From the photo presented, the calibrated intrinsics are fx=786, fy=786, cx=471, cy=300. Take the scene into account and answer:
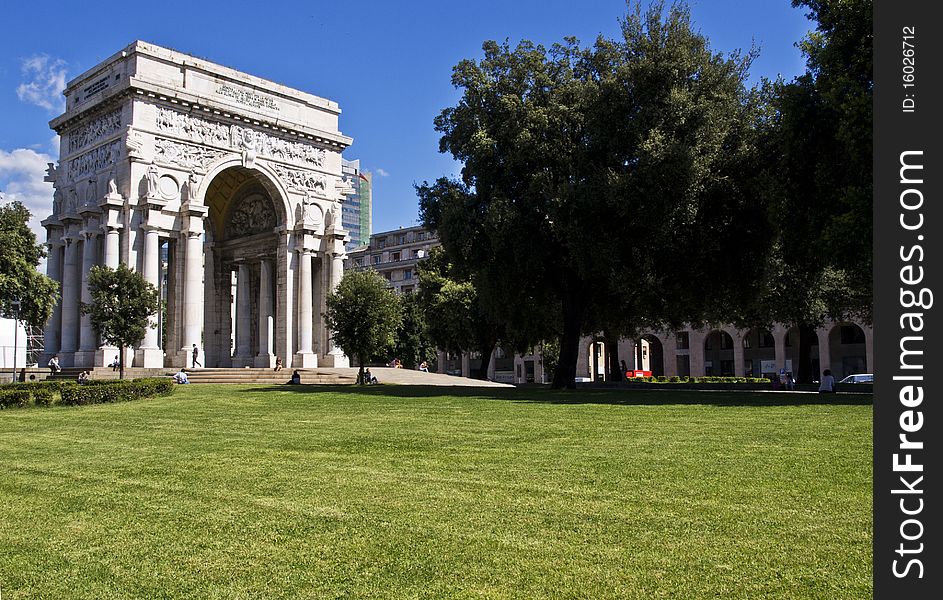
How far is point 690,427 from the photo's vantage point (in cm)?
1574

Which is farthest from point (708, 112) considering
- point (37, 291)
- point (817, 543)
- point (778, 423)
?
point (37, 291)

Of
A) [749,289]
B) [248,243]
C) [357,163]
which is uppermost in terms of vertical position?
[357,163]

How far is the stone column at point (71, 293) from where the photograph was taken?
1827 inches

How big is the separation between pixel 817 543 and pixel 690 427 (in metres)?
9.14

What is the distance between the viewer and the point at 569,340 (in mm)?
32969

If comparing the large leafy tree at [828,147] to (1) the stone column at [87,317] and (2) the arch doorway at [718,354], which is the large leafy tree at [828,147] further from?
(2) the arch doorway at [718,354]

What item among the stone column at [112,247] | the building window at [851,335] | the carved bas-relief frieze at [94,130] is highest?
the carved bas-relief frieze at [94,130]

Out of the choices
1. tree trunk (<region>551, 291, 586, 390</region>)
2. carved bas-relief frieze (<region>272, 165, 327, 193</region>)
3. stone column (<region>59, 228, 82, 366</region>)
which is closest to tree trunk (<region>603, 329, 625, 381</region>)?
tree trunk (<region>551, 291, 586, 390</region>)

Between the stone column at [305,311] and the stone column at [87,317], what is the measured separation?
11861mm

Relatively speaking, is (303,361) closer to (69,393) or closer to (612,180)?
(69,393)

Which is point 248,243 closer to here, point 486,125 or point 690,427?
point 486,125

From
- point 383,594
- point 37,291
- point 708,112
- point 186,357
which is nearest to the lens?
point 383,594

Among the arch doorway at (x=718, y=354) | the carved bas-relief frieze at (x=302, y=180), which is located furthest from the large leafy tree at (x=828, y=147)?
the arch doorway at (x=718, y=354)

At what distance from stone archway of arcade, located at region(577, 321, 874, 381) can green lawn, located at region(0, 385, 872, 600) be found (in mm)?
57918
